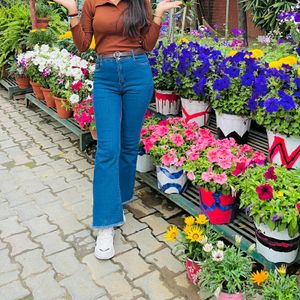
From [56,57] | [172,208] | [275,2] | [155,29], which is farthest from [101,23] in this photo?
[275,2]

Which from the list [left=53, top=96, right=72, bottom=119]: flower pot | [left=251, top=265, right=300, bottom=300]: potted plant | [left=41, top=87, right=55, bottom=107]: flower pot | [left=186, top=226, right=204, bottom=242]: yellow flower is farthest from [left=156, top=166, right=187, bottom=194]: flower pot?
A: [left=41, top=87, right=55, bottom=107]: flower pot

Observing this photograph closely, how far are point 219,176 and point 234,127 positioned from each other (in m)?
0.73

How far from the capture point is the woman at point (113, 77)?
8.77 feet

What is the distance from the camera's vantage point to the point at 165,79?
4031 mm

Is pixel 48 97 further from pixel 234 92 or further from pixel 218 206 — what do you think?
pixel 218 206

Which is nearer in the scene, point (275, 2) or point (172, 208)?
point (172, 208)

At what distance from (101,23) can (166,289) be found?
1708 mm

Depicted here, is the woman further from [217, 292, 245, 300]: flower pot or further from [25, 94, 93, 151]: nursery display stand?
[25, 94, 93, 151]: nursery display stand

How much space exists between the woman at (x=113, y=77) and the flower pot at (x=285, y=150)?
0.93m

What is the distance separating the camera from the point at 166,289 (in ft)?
8.49

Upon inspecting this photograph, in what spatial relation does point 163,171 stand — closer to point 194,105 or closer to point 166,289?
point 194,105

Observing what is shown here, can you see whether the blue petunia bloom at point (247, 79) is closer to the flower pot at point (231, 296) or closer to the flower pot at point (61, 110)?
the flower pot at point (231, 296)

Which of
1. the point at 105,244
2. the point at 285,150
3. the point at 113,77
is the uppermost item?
the point at 113,77

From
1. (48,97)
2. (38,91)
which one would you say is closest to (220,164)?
(48,97)
